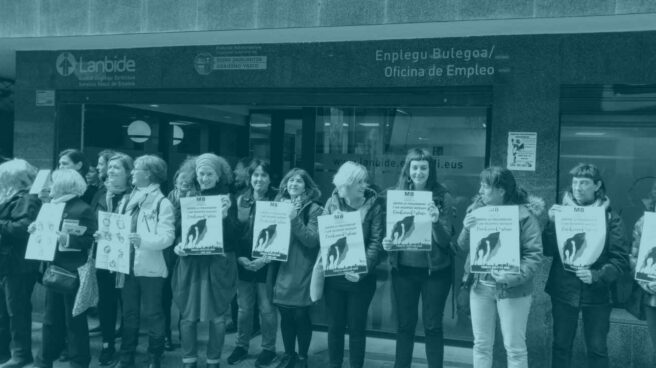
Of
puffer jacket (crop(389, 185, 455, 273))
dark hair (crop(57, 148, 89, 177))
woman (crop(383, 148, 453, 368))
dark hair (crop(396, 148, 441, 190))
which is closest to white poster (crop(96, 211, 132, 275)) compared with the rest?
dark hair (crop(57, 148, 89, 177))

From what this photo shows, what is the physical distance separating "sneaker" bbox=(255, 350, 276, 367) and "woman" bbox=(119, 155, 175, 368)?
89cm

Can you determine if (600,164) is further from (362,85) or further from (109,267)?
(109,267)

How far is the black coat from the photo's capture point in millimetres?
6258

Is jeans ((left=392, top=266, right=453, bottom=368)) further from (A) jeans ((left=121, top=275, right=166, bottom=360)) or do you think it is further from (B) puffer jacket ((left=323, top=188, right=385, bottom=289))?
(A) jeans ((left=121, top=275, right=166, bottom=360))

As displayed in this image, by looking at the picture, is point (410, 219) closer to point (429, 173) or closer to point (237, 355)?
point (429, 173)

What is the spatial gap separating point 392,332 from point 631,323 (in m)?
2.38

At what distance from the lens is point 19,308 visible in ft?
20.9

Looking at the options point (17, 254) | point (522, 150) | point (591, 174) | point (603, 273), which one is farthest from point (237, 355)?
point (591, 174)

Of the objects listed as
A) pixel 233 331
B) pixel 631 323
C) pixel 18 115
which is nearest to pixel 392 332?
pixel 233 331

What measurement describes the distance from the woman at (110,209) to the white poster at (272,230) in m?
1.23

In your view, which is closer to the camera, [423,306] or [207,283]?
[423,306]

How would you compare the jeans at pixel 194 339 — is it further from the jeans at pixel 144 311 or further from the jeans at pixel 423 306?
the jeans at pixel 423 306

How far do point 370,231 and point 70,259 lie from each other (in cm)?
250

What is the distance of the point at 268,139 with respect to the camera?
8.62 m
